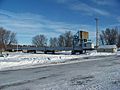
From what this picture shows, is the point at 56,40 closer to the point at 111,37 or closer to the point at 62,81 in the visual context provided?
the point at 111,37

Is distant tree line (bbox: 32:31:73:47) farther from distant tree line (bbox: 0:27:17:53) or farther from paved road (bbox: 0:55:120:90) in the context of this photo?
paved road (bbox: 0:55:120:90)

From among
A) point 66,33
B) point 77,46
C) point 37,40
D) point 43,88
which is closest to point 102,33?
point 66,33

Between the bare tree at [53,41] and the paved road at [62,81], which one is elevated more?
the bare tree at [53,41]

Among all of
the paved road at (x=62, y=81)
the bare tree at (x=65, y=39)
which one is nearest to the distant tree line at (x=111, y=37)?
the bare tree at (x=65, y=39)

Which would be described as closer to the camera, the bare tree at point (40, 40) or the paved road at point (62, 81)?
the paved road at point (62, 81)

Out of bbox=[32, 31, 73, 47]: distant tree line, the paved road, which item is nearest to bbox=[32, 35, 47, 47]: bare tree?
bbox=[32, 31, 73, 47]: distant tree line

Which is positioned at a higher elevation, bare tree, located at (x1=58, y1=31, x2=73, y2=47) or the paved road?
bare tree, located at (x1=58, y1=31, x2=73, y2=47)

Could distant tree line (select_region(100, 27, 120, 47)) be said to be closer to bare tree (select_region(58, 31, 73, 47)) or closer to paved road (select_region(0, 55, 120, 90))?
bare tree (select_region(58, 31, 73, 47))

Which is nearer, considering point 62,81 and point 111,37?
point 62,81

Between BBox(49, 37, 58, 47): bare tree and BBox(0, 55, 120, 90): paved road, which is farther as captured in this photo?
BBox(49, 37, 58, 47): bare tree

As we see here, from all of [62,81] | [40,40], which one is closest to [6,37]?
[40,40]

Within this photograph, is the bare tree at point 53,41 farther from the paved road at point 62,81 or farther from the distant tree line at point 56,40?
the paved road at point 62,81

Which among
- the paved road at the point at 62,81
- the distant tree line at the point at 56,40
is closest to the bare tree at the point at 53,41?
the distant tree line at the point at 56,40

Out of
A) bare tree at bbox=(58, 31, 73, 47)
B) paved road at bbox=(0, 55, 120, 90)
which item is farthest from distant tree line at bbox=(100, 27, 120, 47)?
paved road at bbox=(0, 55, 120, 90)
